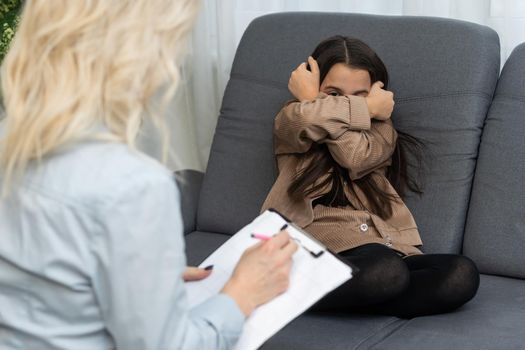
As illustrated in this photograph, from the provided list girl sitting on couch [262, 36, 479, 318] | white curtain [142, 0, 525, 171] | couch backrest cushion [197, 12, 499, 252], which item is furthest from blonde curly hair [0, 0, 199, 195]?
white curtain [142, 0, 525, 171]

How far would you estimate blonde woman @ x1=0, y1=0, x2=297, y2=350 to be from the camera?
42.5 inches

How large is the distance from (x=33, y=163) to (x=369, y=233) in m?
1.06

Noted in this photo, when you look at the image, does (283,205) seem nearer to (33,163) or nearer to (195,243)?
(195,243)

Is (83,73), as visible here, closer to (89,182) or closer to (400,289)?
(89,182)

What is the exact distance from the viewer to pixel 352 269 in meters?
1.32

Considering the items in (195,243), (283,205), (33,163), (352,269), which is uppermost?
(33,163)

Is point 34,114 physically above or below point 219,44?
above

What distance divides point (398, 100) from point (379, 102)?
0.16 metres

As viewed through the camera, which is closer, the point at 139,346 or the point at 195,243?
the point at 139,346

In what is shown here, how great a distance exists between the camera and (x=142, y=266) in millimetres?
1096

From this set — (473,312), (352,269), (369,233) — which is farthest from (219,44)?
(352,269)

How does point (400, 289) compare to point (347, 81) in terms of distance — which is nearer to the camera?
point (400, 289)

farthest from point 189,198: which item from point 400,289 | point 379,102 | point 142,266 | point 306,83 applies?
point 142,266

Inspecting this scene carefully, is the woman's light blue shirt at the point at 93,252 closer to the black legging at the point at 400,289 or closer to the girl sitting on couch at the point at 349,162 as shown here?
the black legging at the point at 400,289
